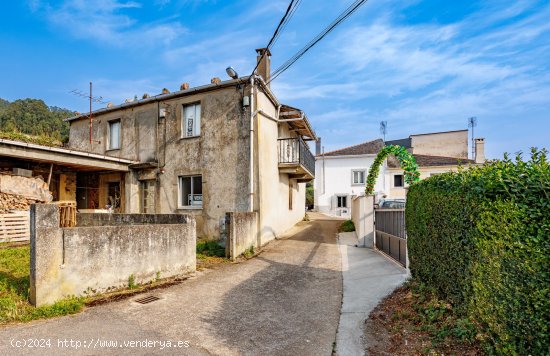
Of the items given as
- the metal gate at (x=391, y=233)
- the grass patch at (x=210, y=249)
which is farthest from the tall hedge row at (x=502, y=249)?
the grass patch at (x=210, y=249)

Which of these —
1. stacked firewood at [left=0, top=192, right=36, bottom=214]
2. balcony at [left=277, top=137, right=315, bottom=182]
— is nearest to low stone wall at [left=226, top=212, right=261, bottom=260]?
balcony at [left=277, top=137, right=315, bottom=182]

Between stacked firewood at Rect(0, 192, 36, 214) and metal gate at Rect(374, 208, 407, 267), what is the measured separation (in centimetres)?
1301

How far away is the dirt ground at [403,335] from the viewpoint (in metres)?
3.28

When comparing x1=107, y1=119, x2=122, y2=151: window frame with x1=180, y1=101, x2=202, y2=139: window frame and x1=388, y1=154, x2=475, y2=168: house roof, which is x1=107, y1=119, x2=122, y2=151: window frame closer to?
x1=180, y1=101, x2=202, y2=139: window frame

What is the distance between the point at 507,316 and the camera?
2498mm

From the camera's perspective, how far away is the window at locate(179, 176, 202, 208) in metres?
12.0

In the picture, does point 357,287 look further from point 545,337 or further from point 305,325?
point 545,337

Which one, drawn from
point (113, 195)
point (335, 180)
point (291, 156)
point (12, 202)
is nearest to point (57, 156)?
point (12, 202)

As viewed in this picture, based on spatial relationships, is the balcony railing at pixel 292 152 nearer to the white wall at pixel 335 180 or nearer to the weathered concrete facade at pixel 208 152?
the weathered concrete facade at pixel 208 152

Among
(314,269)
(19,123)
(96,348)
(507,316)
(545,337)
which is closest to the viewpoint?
(545,337)

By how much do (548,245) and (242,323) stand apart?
3818mm

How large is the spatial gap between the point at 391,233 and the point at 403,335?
521 cm

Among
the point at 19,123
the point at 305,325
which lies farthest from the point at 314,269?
the point at 19,123

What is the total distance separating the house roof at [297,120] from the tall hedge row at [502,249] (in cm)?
1058
